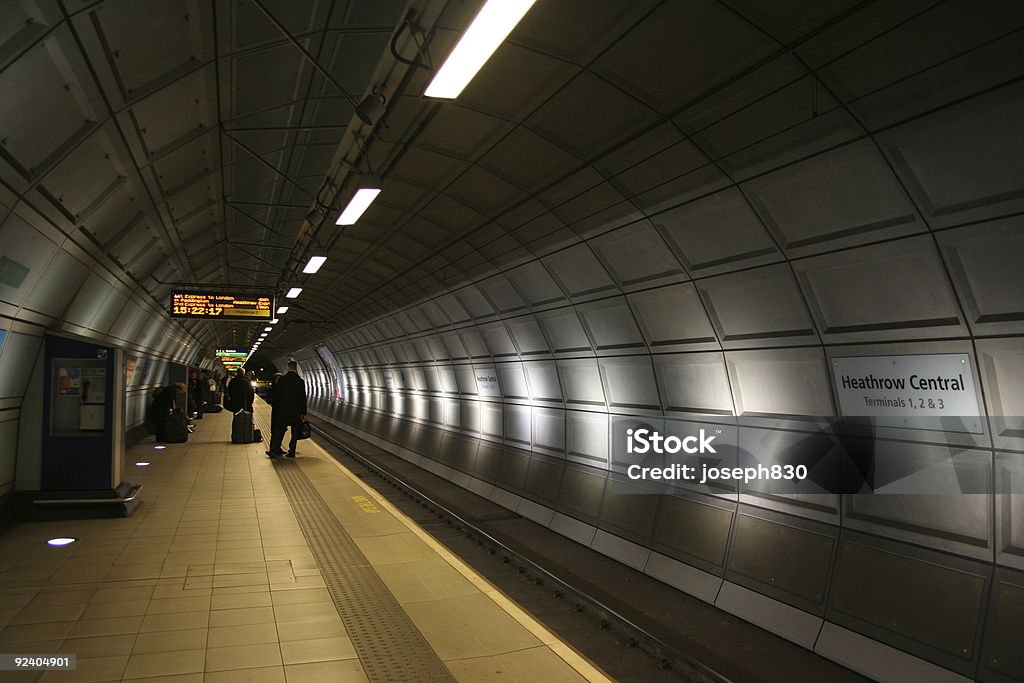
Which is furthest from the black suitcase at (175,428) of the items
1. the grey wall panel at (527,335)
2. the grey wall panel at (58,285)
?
the grey wall panel at (527,335)

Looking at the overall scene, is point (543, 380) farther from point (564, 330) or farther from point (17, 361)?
point (17, 361)

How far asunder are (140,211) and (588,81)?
6.89 meters

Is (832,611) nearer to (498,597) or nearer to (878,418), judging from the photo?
(878,418)

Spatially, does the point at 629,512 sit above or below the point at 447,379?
below

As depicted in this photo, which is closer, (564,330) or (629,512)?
(629,512)

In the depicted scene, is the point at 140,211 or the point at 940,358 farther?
the point at 140,211

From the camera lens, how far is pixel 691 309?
27.6 ft

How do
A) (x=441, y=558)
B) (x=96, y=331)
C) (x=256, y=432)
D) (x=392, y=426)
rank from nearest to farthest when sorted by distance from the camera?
1. (x=441, y=558)
2. (x=96, y=331)
3. (x=256, y=432)
4. (x=392, y=426)

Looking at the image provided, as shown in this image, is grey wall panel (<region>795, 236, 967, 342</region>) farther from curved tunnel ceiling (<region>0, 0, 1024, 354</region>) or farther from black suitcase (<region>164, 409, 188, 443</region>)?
black suitcase (<region>164, 409, 188, 443</region>)

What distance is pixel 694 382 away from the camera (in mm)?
8836

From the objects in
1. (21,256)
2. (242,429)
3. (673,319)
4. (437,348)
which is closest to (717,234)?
(673,319)

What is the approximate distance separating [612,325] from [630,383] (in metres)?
0.92

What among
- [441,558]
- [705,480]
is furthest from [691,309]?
[441,558]

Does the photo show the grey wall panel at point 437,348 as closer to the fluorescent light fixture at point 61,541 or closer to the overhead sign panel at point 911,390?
the fluorescent light fixture at point 61,541
